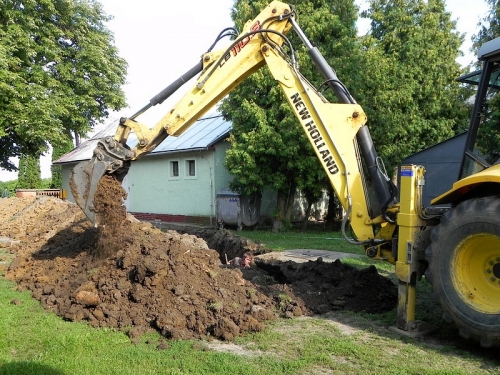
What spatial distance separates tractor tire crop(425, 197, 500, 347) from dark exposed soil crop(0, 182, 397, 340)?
1708 mm

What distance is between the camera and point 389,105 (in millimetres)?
17047

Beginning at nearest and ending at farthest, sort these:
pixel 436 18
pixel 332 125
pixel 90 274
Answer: pixel 332 125, pixel 90 274, pixel 436 18

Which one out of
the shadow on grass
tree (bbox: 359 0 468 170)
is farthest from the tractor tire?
tree (bbox: 359 0 468 170)

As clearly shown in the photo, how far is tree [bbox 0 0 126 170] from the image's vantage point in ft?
71.2

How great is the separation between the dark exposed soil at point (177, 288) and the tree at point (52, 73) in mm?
14782

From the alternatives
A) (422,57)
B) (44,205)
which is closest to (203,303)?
(44,205)

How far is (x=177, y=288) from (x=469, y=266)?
3.47 m

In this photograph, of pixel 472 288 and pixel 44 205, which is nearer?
pixel 472 288

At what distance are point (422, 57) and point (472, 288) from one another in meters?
16.9

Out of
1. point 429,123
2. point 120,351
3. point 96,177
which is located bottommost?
point 120,351

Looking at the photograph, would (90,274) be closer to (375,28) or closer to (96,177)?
(96,177)

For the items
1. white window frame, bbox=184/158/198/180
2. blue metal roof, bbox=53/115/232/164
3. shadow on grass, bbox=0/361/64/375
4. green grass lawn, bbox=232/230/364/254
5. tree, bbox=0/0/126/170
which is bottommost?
shadow on grass, bbox=0/361/64/375

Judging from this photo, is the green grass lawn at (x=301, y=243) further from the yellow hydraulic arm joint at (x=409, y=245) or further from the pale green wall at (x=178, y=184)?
the yellow hydraulic arm joint at (x=409, y=245)

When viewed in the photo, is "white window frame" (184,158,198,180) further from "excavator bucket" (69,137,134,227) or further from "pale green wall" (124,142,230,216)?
"excavator bucket" (69,137,134,227)
